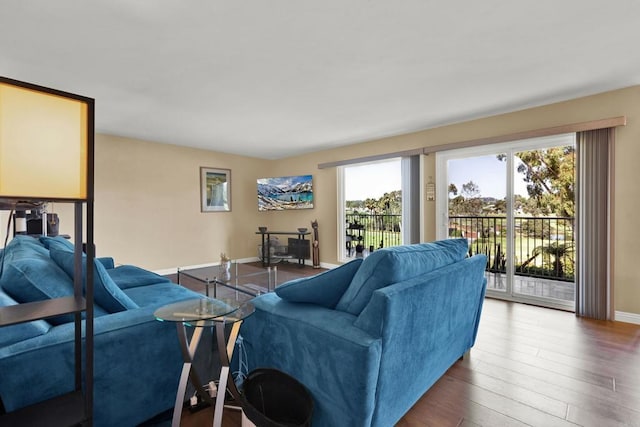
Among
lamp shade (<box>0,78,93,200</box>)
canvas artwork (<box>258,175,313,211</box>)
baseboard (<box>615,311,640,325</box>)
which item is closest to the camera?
lamp shade (<box>0,78,93,200</box>)

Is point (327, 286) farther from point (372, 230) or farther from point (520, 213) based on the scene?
point (372, 230)

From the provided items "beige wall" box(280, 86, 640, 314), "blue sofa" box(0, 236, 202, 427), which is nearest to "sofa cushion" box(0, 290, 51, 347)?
"blue sofa" box(0, 236, 202, 427)

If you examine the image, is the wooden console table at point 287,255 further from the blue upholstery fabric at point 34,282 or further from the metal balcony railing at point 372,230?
the blue upholstery fabric at point 34,282

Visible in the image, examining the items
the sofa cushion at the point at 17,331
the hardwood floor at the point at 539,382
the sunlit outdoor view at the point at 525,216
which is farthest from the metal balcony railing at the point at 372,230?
the sofa cushion at the point at 17,331

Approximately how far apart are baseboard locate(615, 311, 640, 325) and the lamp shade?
14.3 feet

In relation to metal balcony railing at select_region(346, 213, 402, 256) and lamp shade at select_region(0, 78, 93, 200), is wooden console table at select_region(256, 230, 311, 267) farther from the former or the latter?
lamp shade at select_region(0, 78, 93, 200)

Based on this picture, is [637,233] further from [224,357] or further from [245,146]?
[245,146]

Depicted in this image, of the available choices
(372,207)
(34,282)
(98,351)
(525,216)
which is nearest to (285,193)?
(372,207)

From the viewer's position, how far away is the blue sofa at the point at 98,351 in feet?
3.77

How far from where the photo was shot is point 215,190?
589 cm

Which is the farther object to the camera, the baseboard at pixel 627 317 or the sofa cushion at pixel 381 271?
the baseboard at pixel 627 317

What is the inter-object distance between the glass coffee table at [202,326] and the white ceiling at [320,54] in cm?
172

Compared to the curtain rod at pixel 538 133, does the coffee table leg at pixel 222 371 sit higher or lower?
lower

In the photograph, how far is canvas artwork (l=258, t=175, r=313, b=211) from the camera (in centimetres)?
599
